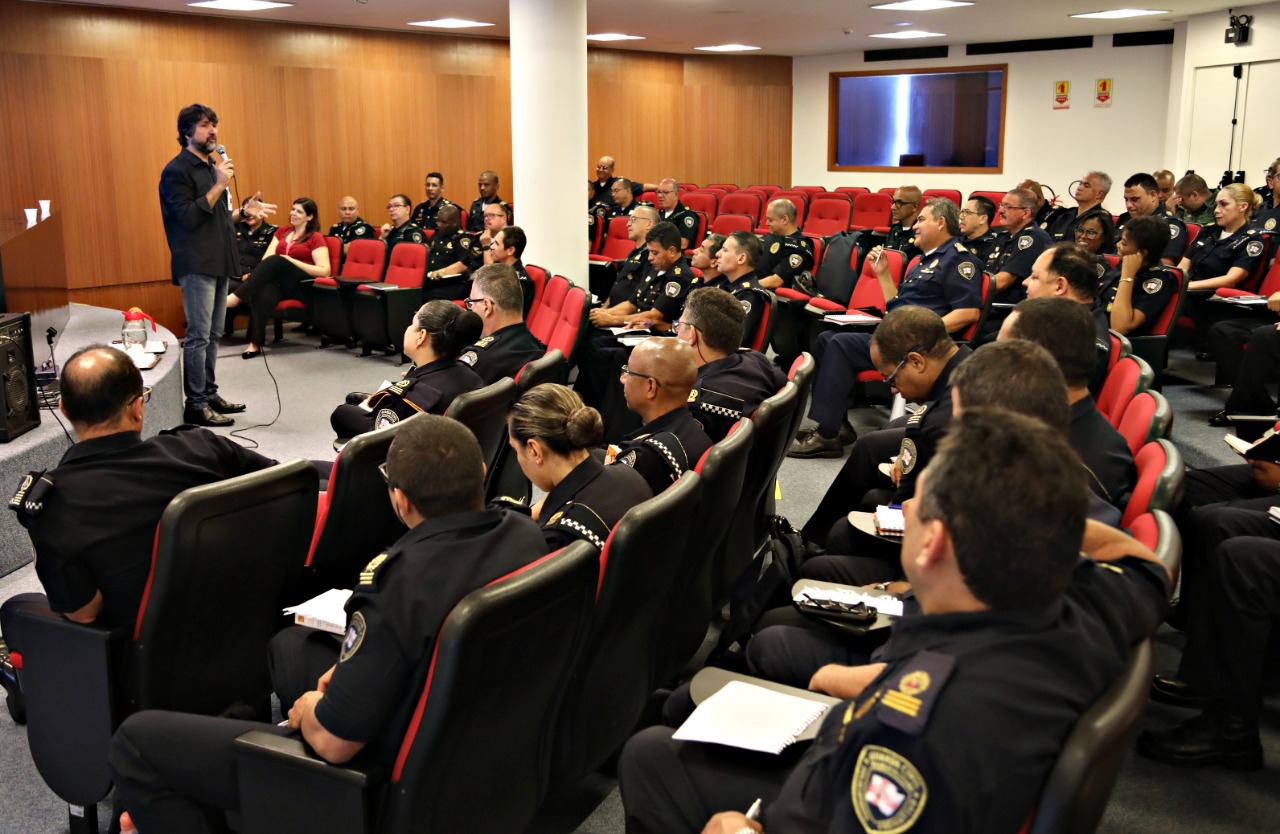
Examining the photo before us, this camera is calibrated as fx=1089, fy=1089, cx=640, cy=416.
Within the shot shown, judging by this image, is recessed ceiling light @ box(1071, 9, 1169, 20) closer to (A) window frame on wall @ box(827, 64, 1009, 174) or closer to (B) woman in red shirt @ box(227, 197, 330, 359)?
(A) window frame on wall @ box(827, 64, 1009, 174)

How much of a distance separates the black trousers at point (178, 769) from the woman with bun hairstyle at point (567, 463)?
2.71 feet

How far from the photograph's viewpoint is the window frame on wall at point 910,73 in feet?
51.9

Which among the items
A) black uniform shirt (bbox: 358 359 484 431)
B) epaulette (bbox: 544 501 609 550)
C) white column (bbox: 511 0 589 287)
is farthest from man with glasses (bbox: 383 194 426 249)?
epaulette (bbox: 544 501 609 550)

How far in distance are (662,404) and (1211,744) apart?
1.77m

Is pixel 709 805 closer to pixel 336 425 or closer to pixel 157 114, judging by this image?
pixel 336 425

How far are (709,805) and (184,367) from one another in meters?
5.67

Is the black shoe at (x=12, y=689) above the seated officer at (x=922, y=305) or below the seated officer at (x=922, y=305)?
below

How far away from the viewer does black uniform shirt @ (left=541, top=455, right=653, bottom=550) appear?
8.11ft

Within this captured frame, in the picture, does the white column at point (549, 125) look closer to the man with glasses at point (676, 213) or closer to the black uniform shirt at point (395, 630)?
the man with glasses at point (676, 213)

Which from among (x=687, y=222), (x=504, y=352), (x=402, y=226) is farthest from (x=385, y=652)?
(x=687, y=222)

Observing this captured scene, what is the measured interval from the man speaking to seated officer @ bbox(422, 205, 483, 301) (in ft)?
8.53

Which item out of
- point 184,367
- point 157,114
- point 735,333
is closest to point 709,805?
point 735,333

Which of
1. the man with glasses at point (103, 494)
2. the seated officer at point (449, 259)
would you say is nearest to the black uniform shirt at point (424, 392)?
the man with glasses at point (103, 494)

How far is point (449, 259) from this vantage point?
979cm
